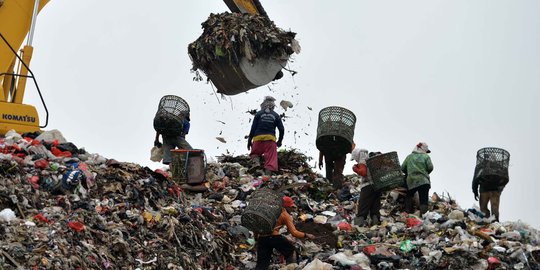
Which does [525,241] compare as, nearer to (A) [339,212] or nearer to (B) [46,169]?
(A) [339,212]

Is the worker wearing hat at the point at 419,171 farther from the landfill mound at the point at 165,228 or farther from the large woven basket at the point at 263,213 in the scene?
the large woven basket at the point at 263,213

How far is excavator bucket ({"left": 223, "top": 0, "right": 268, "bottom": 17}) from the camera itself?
15.5 m

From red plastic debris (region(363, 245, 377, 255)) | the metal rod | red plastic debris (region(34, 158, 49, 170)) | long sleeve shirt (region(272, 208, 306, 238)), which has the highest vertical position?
the metal rod

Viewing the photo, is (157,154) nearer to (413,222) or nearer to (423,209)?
(423,209)

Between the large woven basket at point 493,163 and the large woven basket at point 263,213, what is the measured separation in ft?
13.8

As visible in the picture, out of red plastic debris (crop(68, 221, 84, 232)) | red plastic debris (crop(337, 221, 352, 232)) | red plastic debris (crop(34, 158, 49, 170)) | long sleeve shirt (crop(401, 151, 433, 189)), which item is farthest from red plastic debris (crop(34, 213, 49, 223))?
long sleeve shirt (crop(401, 151, 433, 189))

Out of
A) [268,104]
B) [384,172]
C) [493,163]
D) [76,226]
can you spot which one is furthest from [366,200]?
[76,226]

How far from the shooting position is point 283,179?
14914mm

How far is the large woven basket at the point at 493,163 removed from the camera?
14273mm

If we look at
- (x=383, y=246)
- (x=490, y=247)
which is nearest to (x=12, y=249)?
(x=383, y=246)

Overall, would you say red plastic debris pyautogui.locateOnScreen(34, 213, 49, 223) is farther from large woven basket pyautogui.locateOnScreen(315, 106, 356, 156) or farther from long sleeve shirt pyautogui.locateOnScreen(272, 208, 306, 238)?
large woven basket pyautogui.locateOnScreen(315, 106, 356, 156)

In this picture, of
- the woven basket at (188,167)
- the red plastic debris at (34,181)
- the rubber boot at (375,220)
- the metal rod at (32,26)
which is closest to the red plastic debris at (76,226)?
the red plastic debris at (34,181)

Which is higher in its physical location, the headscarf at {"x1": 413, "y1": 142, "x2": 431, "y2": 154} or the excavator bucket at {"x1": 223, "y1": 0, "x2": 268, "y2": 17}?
the excavator bucket at {"x1": 223, "y1": 0, "x2": 268, "y2": 17}

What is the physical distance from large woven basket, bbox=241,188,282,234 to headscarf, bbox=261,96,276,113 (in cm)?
380
